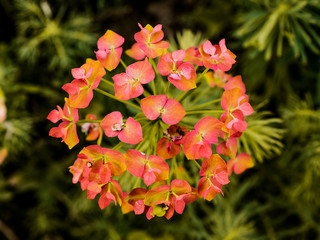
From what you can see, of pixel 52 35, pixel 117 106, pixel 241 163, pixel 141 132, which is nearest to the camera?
pixel 141 132

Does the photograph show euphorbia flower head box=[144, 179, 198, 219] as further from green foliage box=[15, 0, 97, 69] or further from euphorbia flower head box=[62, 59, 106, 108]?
green foliage box=[15, 0, 97, 69]

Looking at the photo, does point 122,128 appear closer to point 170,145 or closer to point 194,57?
point 170,145

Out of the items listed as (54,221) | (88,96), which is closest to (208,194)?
(88,96)

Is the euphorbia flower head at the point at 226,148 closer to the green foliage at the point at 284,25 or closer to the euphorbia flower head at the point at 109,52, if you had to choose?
the euphorbia flower head at the point at 109,52

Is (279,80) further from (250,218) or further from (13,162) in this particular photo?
(13,162)

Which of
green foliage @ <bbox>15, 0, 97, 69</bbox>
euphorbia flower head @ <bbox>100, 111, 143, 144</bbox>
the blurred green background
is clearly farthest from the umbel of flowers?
green foliage @ <bbox>15, 0, 97, 69</bbox>

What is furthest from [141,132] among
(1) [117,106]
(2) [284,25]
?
(2) [284,25]
